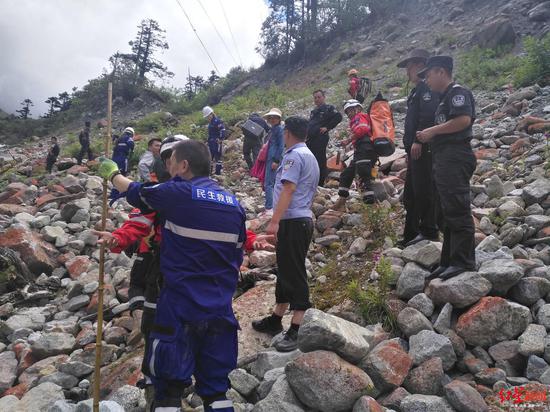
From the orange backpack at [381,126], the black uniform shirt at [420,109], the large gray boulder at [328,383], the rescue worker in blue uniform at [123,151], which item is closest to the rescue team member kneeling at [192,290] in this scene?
the large gray boulder at [328,383]

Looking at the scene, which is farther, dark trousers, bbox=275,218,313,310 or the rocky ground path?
dark trousers, bbox=275,218,313,310

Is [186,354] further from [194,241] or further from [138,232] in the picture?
[138,232]

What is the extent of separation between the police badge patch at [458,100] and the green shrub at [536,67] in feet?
30.6

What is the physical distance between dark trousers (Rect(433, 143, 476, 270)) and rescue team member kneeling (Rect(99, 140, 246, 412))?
82.1 inches

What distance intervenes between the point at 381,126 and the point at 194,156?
Result: 4221 millimetres

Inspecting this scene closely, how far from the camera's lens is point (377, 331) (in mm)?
3658

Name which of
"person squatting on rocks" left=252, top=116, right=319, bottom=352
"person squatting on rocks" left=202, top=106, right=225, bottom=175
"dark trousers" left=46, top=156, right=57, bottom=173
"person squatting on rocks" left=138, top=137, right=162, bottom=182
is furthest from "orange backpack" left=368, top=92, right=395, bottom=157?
"dark trousers" left=46, top=156, right=57, bottom=173

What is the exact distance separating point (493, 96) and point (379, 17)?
19.2 metres

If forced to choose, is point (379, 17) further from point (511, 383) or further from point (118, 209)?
point (511, 383)

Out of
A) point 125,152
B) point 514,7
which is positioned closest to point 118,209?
point 125,152

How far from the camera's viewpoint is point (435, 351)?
3.14 metres

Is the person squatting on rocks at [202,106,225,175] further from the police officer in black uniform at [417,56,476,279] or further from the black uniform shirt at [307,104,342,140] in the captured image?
the police officer in black uniform at [417,56,476,279]

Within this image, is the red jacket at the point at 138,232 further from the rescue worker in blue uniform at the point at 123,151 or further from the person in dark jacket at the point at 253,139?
the rescue worker in blue uniform at the point at 123,151

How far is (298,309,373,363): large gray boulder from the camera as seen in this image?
9.91 ft
